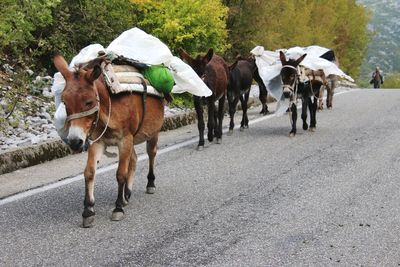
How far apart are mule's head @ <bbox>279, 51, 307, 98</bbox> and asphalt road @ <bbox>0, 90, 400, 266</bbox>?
1.81m

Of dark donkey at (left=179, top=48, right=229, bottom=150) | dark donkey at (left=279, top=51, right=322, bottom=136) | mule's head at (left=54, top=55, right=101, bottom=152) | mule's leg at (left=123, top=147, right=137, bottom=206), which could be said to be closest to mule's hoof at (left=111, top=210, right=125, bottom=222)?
mule's leg at (left=123, top=147, right=137, bottom=206)

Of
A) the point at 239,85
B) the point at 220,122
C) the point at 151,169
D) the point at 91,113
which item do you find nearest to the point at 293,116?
the point at 239,85

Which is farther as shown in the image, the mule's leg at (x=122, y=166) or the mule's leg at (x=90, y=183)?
the mule's leg at (x=122, y=166)

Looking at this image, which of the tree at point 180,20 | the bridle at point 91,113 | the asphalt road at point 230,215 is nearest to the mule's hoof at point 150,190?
the asphalt road at point 230,215

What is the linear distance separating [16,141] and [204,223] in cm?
460

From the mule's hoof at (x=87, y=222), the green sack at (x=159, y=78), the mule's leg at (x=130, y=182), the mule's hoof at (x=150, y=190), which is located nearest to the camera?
the mule's hoof at (x=87, y=222)

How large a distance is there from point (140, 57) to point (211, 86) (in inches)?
175

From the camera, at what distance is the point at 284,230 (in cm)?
600

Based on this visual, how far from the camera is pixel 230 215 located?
21.5ft

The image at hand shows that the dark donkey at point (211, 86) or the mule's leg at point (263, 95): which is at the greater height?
the dark donkey at point (211, 86)

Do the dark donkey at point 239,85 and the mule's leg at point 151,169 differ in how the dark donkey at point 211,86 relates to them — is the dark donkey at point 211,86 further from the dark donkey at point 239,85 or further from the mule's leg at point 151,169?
the mule's leg at point 151,169

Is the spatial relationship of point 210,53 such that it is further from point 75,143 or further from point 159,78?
point 75,143

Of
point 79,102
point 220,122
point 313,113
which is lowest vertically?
point 313,113

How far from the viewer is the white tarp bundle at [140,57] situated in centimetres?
630
